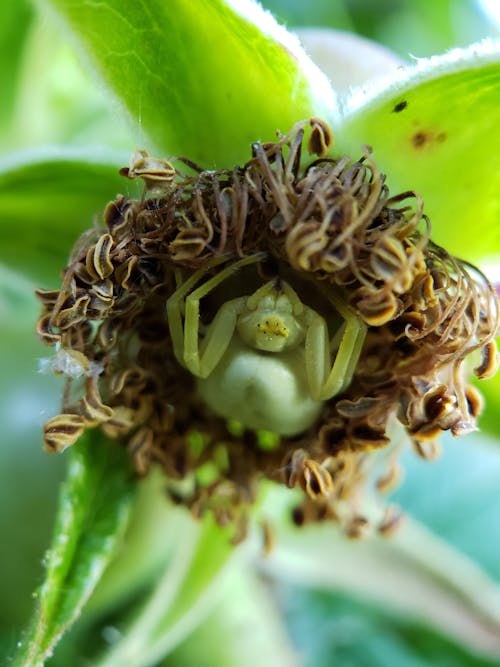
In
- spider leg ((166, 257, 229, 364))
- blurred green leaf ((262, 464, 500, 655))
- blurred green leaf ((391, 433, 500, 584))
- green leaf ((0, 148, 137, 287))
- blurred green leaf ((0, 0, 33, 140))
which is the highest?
blurred green leaf ((0, 0, 33, 140))

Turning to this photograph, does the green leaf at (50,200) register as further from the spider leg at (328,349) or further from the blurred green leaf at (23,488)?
Result: the spider leg at (328,349)

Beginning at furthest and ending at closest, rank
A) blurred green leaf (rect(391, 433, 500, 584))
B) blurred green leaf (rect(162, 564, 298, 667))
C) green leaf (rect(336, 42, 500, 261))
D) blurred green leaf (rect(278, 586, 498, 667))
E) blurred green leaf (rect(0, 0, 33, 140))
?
blurred green leaf (rect(391, 433, 500, 584)) < blurred green leaf (rect(278, 586, 498, 667)) < blurred green leaf (rect(0, 0, 33, 140)) < blurred green leaf (rect(162, 564, 298, 667)) < green leaf (rect(336, 42, 500, 261))

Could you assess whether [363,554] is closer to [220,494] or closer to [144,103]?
[220,494]

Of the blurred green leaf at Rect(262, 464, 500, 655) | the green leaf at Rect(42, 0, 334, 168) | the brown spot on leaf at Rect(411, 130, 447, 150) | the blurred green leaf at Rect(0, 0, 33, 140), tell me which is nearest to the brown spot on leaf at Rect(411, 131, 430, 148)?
the brown spot on leaf at Rect(411, 130, 447, 150)

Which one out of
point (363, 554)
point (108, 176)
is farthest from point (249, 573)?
point (108, 176)

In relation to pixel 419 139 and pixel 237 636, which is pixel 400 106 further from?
pixel 237 636

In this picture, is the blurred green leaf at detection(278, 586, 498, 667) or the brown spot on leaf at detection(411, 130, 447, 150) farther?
the blurred green leaf at detection(278, 586, 498, 667)

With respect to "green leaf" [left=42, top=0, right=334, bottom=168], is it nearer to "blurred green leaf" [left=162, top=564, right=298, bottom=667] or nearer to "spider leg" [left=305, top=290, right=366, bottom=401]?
"spider leg" [left=305, top=290, right=366, bottom=401]
